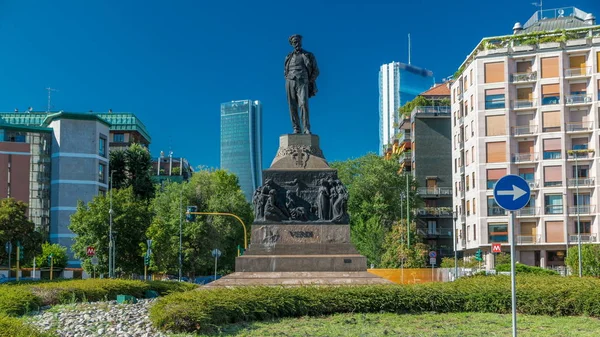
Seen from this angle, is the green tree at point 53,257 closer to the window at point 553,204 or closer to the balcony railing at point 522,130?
the balcony railing at point 522,130

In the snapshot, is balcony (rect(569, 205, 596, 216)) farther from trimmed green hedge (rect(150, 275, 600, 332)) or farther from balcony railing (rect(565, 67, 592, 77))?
trimmed green hedge (rect(150, 275, 600, 332))

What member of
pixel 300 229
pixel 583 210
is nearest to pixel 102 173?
pixel 583 210

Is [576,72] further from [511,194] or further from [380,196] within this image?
[511,194]

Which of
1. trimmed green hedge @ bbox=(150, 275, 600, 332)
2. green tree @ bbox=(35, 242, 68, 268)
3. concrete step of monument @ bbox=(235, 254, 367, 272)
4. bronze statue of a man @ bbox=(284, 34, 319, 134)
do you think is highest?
bronze statue of a man @ bbox=(284, 34, 319, 134)

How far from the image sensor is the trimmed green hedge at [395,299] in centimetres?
1636

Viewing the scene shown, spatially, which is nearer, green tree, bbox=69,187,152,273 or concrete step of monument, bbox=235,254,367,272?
concrete step of monument, bbox=235,254,367,272

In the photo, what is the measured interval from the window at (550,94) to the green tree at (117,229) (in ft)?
107

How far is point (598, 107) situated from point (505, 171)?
8.63 meters

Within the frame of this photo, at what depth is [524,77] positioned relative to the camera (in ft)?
211

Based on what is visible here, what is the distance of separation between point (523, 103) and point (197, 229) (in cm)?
2812

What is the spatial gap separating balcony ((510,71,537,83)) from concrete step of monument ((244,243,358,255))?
45.0m

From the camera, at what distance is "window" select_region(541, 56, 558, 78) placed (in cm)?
6316

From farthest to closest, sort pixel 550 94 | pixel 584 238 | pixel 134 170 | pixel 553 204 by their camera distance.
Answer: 1. pixel 134 170
2. pixel 550 94
3. pixel 553 204
4. pixel 584 238

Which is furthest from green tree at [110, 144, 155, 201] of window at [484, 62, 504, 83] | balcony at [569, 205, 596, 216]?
balcony at [569, 205, 596, 216]
